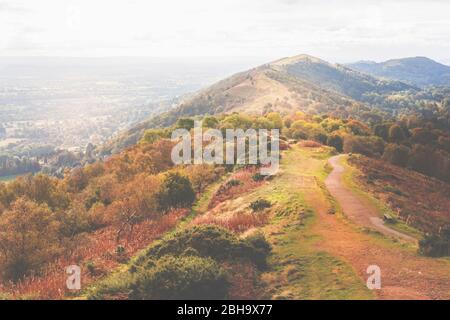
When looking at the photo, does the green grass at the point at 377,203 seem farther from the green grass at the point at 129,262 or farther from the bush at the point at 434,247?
the green grass at the point at 129,262

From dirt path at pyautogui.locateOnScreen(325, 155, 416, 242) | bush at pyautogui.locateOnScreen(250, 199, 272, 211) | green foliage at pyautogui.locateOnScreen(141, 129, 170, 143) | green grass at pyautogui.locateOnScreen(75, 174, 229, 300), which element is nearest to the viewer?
green grass at pyautogui.locateOnScreen(75, 174, 229, 300)

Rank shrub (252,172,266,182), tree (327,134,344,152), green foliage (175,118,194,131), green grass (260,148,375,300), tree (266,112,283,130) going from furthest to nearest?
tree (266,112,283,130) < green foliage (175,118,194,131) < tree (327,134,344,152) < shrub (252,172,266,182) < green grass (260,148,375,300)

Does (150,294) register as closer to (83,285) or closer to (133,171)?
(83,285)

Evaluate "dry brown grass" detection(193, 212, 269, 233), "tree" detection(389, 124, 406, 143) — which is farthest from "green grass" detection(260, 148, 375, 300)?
"tree" detection(389, 124, 406, 143)

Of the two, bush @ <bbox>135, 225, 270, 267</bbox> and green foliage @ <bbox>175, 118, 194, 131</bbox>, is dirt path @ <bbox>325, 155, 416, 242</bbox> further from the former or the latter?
green foliage @ <bbox>175, 118, 194, 131</bbox>
